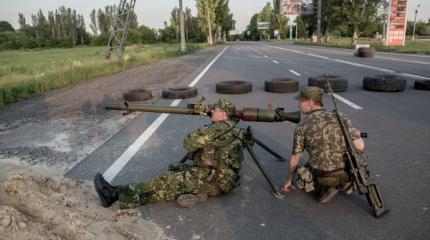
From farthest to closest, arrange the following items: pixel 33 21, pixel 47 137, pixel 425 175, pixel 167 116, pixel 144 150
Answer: pixel 33 21 < pixel 167 116 < pixel 47 137 < pixel 144 150 < pixel 425 175

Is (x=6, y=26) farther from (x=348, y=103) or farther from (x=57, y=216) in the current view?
(x=57, y=216)

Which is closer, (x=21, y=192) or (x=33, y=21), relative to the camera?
(x=21, y=192)

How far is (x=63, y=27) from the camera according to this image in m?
120

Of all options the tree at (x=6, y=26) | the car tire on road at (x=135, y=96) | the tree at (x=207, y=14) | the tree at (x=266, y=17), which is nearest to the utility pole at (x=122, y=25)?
the car tire on road at (x=135, y=96)

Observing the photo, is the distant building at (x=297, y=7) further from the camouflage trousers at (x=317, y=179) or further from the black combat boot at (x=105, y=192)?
the black combat boot at (x=105, y=192)

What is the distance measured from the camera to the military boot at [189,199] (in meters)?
Result: 3.93

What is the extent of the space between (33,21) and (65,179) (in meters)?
132

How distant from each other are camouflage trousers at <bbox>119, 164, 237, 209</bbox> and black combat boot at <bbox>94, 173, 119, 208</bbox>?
87mm

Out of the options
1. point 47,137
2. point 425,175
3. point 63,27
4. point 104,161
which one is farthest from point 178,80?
point 63,27

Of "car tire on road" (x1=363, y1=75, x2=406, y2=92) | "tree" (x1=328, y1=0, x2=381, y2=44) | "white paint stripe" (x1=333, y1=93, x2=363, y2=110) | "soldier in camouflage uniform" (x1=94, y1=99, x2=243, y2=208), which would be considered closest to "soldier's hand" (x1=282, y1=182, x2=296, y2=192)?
"soldier in camouflage uniform" (x1=94, y1=99, x2=243, y2=208)

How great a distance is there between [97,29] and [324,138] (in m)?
145

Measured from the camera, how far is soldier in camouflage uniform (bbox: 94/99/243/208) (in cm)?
393

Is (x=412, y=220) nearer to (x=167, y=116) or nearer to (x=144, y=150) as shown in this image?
(x=144, y=150)

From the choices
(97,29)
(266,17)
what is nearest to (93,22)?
(97,29)
